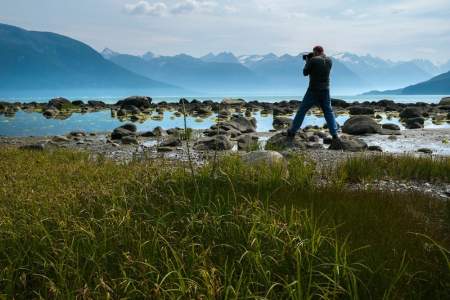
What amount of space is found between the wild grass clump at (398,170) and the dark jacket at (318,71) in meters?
5.31

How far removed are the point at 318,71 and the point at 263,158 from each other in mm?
6793

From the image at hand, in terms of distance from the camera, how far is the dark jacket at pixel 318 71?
15.2 m

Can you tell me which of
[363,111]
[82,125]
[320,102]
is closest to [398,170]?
[320,102]

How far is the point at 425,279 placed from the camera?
12.7 ft

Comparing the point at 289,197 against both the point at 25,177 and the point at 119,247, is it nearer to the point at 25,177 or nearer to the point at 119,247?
the point at 119,247

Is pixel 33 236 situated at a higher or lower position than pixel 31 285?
higher

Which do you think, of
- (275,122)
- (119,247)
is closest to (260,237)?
(119,247)

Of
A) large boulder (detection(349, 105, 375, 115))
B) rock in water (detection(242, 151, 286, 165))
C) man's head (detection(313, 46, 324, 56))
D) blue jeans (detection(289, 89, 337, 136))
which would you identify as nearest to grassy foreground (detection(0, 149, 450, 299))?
rock in water (detection(242, 151, 286, 165))

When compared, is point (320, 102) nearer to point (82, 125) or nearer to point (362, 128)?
point (362, 128)

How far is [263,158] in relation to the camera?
937cm

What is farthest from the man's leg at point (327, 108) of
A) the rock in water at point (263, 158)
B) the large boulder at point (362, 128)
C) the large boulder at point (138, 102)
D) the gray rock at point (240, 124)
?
the large boulder at point (138, 102)

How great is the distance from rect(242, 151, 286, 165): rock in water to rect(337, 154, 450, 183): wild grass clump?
1.20m

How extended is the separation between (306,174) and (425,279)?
4.09 meters

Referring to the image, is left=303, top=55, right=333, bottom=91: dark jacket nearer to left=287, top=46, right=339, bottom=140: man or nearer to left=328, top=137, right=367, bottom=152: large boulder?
left=287, top=46, right=339, bottom=140: man
